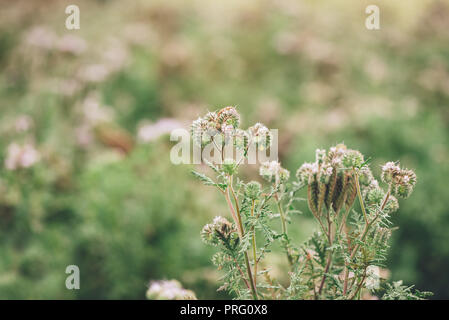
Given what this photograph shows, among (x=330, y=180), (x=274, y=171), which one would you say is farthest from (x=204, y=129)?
(x=330, y=180)

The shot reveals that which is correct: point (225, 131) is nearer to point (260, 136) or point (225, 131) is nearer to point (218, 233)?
point (260, 136)

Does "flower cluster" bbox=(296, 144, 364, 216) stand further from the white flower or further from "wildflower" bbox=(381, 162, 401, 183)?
the white flower

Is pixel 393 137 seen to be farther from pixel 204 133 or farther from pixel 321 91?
pixel 204 133

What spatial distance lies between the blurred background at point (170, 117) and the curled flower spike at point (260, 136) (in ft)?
2.96

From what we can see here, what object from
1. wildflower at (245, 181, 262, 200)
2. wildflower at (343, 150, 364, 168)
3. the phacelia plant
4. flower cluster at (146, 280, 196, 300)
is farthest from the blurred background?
wildflower at (343, 150, 364, 168)

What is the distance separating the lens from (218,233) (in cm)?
94

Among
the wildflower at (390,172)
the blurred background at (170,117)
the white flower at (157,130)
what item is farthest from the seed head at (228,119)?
the white flower at (157,130)

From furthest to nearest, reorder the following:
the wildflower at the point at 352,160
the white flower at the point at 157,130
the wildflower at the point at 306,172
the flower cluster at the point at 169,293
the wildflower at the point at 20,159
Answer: the white flower at the point at 157,130 → the wildflower at the point at 20,159 → the flower cluster at the point at 169,293 → the wildflower at the point at 306,172 → the wildflower at the point at 352,160

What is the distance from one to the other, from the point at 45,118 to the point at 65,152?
35cm

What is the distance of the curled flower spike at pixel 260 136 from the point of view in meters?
0.90

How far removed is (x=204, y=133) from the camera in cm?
91

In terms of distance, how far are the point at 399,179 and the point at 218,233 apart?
1.52 feet

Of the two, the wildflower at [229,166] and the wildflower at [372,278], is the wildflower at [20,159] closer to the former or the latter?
the wildflower at [229,166]

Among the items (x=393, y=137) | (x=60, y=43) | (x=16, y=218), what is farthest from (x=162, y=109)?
(x=393, y=137)
